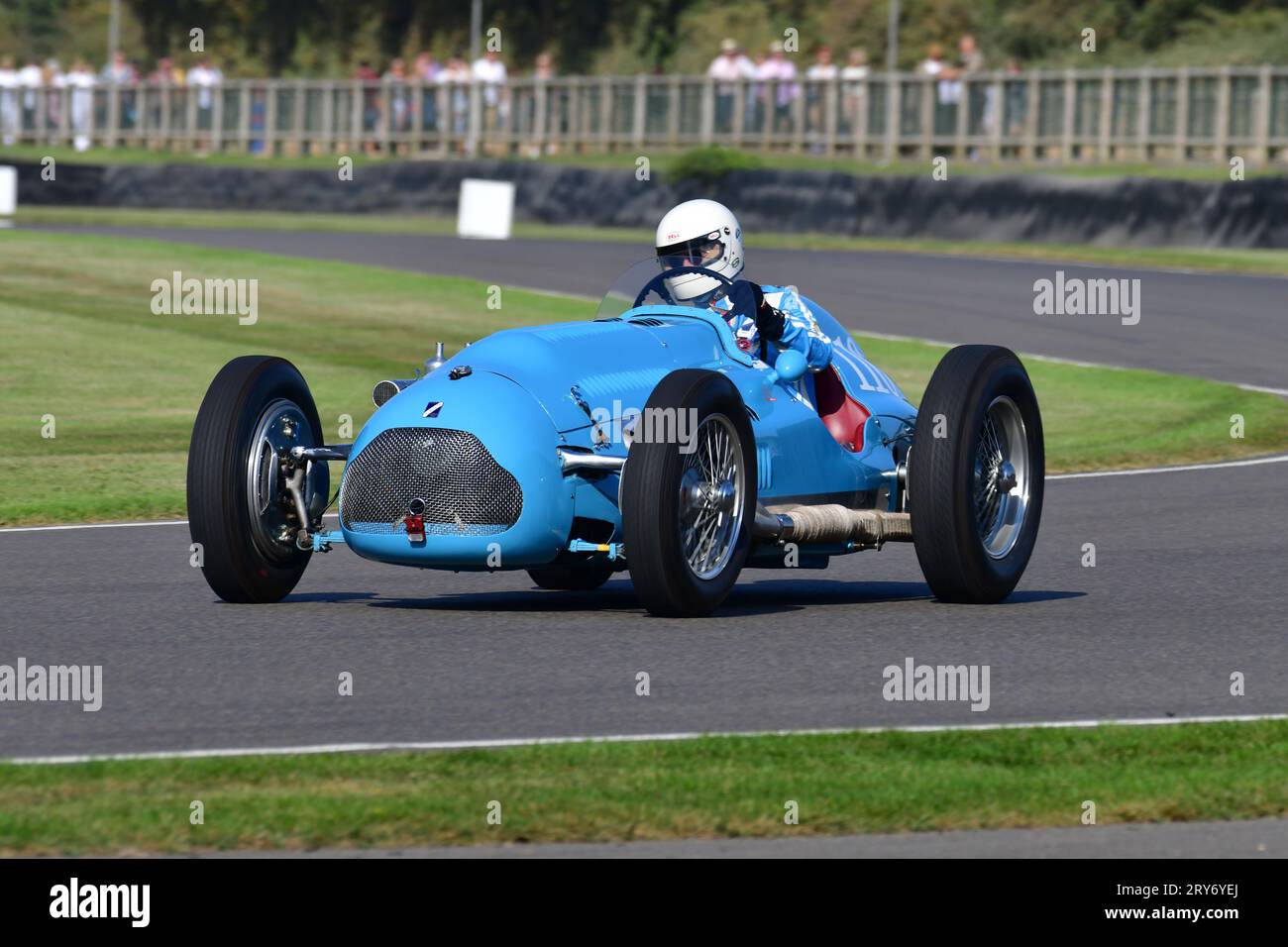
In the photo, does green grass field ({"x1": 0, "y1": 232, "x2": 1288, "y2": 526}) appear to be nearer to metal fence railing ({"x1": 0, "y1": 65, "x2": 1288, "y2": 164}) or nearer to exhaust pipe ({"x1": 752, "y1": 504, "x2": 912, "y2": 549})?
exhaust pipe ({"x1": 752, "y1": 504, "x2": 912, "y2": 549})

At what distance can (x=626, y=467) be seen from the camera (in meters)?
9.22

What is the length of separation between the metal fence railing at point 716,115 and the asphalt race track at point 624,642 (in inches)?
872

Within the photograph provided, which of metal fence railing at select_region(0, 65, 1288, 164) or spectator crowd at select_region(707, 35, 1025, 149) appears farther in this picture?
spectator crowd at select_region(707, 35, 1025, 149)

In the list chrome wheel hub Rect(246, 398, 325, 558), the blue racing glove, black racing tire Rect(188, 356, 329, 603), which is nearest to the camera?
black racing tire Rect(188, 356, 329, 603)

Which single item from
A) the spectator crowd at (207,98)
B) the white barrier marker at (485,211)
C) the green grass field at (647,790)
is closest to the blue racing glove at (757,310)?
the green grass field at (647,790)

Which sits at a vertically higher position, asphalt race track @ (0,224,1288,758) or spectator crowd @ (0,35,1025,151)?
spectator crowd @ (0,35,1025,151)

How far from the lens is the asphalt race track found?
304 inches

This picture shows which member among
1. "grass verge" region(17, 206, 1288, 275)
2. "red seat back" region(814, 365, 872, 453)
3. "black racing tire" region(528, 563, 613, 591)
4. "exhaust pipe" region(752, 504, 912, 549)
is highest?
"grass verge" region(17, 206, 1288, 275)

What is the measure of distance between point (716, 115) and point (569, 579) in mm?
32792

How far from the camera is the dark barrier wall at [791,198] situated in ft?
104

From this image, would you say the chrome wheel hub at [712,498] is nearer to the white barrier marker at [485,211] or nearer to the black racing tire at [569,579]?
the black racing tire at [569,579]

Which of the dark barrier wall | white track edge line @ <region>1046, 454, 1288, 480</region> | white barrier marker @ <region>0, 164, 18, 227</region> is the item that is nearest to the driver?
white track edge line @ <region>1046, 454, 1288, 480</region>

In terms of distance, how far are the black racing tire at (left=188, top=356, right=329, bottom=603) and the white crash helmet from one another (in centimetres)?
180
